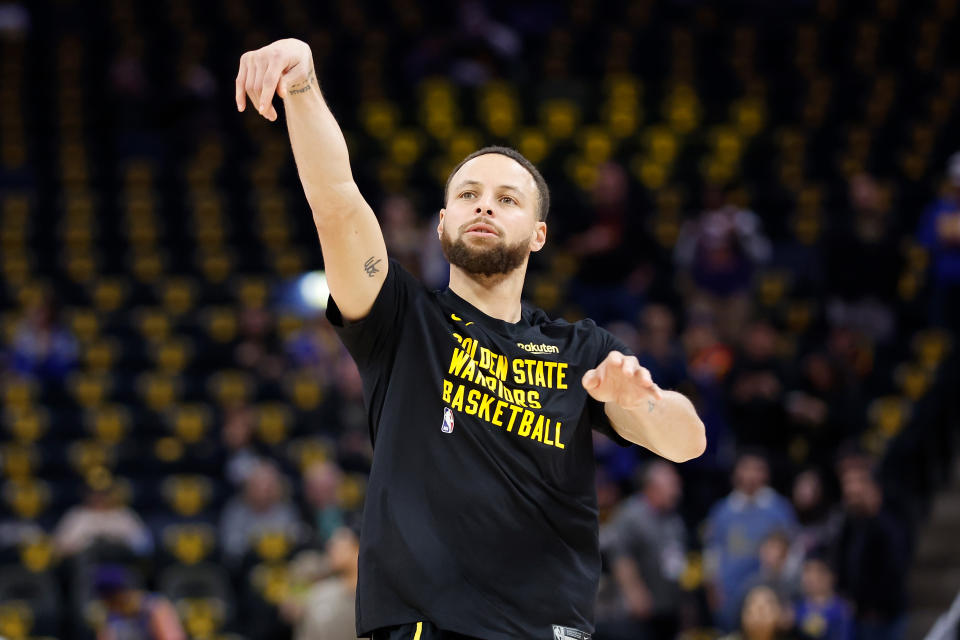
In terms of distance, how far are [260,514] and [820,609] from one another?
5553 millimetres

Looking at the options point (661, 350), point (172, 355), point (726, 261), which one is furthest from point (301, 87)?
point (172, 355)

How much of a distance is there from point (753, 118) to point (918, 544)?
Result: 8.13 metres

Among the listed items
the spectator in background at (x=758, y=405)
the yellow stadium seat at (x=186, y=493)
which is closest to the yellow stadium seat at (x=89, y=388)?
the yellow stadium seat at (x=186, y=493)

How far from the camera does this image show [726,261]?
14922 mm

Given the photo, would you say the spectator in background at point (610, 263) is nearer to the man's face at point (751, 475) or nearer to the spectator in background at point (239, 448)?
the man's face at point (751, 475)

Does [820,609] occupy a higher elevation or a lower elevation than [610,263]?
lower

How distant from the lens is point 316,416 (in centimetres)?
1516

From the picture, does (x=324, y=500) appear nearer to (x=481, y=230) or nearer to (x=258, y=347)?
(x=258, y=347)

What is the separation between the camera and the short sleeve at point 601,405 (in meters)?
4.53

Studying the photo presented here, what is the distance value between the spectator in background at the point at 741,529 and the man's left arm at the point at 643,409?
7417mm

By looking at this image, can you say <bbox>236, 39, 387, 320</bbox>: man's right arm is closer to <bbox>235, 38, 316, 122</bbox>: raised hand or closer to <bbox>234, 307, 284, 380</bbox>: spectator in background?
<bbox>235, 38, 316, 122</bbox>: raised hand

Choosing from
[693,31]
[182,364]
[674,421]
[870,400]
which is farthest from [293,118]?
[693,31]

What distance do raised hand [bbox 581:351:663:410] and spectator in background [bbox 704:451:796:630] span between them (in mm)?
7900

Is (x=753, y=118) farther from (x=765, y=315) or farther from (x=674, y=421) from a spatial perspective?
(x=674, y=421)
